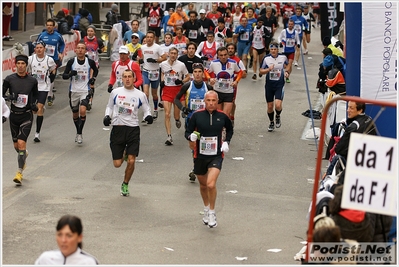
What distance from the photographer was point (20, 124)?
1390cm

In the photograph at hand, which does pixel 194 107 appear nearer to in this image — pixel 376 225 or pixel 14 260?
pixel 14 260

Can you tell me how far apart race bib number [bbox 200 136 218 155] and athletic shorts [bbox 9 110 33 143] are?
323 centimetres

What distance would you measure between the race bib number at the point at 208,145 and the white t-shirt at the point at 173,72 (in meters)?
5.33

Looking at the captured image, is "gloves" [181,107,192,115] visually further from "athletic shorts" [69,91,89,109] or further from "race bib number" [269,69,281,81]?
"race bib number" [269,69,281,81]

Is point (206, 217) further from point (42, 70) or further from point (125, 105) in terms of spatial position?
point (42, 70)

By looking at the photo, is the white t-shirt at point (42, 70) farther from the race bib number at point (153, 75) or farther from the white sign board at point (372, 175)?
the white sign board at point (372, 175)

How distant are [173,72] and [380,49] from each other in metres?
5.95

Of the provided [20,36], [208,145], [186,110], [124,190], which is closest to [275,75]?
[186,110]

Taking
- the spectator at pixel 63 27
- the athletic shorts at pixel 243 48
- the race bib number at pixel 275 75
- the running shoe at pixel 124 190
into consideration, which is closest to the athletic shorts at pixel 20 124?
the running shoe at pixel 124 190

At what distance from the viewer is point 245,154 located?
16.4 meters

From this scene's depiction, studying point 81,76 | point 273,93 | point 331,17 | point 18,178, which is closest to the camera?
point 18,178

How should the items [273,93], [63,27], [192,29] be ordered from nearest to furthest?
[273,93] < [63,27] < [192,29]

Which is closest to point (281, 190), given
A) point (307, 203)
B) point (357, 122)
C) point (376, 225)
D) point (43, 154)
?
point (307, 203)

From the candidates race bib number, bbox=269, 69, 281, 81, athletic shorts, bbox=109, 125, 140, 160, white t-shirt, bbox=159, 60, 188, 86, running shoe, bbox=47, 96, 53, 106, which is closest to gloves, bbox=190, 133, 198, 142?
athletic shorts, bbox=109, 125, 140, 160
